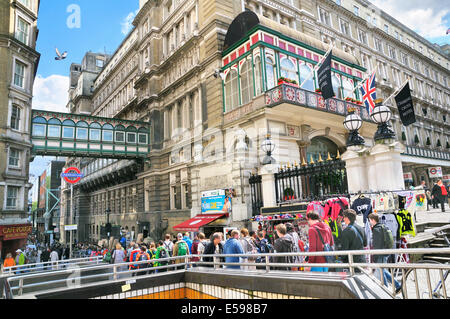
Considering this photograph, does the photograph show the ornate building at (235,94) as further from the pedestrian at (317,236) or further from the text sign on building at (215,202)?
the pedestrian at (317,236)

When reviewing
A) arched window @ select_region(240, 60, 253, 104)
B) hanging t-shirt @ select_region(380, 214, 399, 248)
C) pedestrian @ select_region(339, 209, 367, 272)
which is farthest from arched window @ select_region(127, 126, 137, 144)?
Answer: pedestrian @ select_region(339, 209, 367, 272)

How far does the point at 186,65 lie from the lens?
2850 centimetres

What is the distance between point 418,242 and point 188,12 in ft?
88.2

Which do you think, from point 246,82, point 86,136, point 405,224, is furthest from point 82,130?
point 405,224

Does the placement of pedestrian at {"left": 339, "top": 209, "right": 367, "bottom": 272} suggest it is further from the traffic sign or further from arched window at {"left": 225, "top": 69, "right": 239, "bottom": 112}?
arched window at {"left": 225, "top": 69, "right": 239, "bottom": 112}

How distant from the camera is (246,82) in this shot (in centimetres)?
2144

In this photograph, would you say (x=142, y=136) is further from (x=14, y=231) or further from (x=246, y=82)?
(x=246, y=82)

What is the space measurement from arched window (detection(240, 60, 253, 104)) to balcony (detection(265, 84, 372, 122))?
6.91ft

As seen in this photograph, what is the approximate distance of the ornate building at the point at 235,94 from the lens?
65.7 feet

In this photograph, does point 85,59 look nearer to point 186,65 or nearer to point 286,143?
point 186,65

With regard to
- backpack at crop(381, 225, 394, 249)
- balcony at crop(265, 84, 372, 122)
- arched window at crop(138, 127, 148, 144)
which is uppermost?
arched window at crop(138, 127, 148, 144)

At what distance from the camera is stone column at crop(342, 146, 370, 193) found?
1130 cm

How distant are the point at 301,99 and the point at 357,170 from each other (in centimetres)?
899
